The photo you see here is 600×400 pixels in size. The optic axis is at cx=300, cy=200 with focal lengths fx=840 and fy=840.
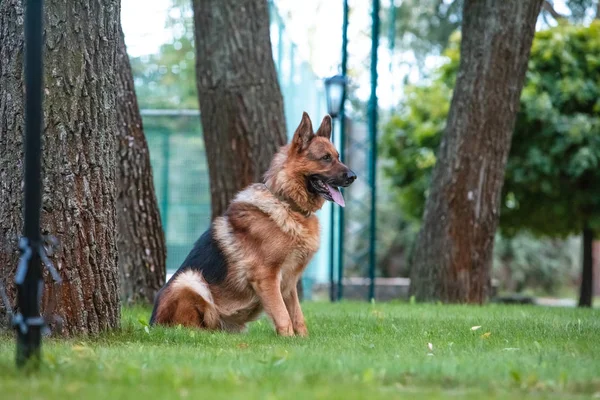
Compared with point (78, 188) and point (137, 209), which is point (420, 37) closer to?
point (137, 209)

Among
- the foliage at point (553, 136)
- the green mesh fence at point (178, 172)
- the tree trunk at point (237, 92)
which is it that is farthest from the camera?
the green mesh fence at point (178, 172)

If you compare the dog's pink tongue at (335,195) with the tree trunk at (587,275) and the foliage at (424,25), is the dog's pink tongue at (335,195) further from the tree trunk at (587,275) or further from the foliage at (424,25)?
the foliage at (424,25)

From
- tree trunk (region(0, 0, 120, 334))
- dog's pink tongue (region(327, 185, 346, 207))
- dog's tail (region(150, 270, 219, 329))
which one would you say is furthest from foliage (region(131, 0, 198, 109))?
tree trunk (region(0, 0, 120, 334))

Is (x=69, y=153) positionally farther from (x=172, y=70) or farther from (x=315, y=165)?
(x=172, y=70)

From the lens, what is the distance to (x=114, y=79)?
651 cm

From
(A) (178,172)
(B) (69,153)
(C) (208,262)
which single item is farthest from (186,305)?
(A) (178,172)

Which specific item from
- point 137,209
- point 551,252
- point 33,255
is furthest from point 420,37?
point 33,255

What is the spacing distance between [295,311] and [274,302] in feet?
1.50

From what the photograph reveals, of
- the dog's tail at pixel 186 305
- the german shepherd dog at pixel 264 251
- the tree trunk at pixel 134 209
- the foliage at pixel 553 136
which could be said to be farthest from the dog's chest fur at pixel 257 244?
the foliage at pixel 553 136

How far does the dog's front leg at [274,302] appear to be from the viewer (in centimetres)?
719

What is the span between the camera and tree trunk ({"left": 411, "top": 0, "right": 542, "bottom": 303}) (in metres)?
12.0

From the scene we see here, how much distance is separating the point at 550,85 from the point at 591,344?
473 inches

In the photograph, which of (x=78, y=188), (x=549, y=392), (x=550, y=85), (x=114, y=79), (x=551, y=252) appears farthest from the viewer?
(x=551, y=252)

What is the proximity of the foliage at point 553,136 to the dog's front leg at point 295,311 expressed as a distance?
10.1 metres
